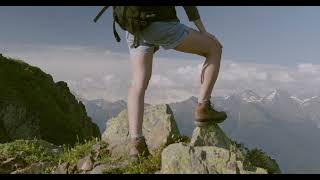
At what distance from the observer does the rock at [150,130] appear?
1115 cm

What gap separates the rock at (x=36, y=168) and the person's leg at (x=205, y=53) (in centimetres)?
369

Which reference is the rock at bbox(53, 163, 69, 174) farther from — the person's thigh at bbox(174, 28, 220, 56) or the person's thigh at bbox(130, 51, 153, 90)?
the person's thigh at bbox(174, 28, 220, 56)

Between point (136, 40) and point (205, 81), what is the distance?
1.60 m

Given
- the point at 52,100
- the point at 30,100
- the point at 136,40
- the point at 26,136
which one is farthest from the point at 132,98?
the point at 52,100

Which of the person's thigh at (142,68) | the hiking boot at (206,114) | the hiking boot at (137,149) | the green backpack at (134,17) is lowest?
the hiking boot at (137,149)

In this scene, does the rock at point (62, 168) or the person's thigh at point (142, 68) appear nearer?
the person's thigh at point (142, 68)

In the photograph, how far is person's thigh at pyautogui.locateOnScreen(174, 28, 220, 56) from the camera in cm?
898

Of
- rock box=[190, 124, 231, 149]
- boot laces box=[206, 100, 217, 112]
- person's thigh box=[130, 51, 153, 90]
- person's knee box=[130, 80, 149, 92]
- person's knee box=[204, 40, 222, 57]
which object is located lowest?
rock box=[190, 124, 231, 149]

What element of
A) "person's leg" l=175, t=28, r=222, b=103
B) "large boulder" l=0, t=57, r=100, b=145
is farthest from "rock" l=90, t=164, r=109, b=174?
"large boulder" l=0, t=57, r=100, b=145

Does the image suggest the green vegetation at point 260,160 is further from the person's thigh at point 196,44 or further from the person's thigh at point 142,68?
the person's thigh at point 142,68

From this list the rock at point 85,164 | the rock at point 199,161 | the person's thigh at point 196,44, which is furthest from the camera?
the rock at point 85,164

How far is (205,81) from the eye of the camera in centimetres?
966

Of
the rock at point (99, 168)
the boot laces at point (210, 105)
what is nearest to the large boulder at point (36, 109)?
the rock at point (99, 168)

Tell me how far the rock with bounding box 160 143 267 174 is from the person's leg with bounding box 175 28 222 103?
4.97ft
